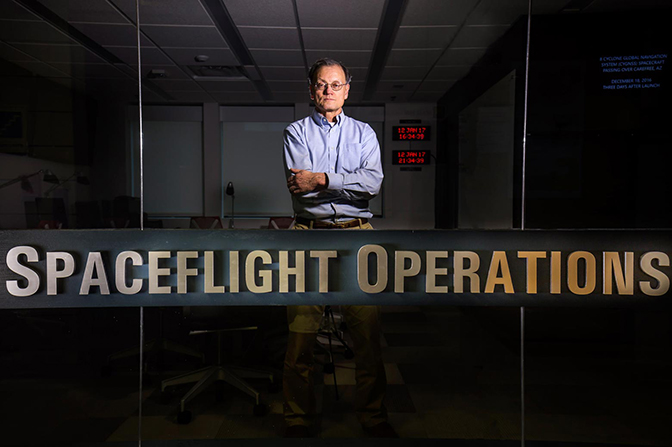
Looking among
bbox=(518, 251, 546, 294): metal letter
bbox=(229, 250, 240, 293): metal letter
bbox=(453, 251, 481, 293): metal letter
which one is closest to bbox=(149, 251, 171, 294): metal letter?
bbox=(229, 250, 240, 293): metal letter

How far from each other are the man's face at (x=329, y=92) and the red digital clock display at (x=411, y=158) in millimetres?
334

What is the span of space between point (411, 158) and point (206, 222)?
952mm

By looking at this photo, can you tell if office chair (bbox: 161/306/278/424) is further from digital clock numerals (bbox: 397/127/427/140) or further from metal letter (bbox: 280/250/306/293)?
digital clock numerals (bbox: 397/127/427/140)

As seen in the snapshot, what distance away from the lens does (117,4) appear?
1729 millimetres

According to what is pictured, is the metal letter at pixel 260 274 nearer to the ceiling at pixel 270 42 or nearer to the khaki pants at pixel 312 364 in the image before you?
the khaki pants at pixel 312 364

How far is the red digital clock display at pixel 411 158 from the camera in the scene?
1.75 meters

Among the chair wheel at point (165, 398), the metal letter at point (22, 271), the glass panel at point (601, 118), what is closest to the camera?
the metal letter at point (22, 271)

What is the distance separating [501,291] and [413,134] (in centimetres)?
80

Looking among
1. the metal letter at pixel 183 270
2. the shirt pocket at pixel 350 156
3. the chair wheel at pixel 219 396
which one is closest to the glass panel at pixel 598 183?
the shirt pocket at pixel 350 156

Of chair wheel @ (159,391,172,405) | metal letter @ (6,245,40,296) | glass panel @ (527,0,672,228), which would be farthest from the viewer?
glass panel @ (527,0,672,228)

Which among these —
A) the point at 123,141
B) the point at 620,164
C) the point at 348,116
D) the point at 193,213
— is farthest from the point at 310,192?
the point at 620,164

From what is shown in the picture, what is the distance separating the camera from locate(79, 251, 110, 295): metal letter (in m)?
1.73

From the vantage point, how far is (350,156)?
5.81 feet

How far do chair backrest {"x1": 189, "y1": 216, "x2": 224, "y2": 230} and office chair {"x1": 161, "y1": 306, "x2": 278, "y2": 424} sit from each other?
36 cm
